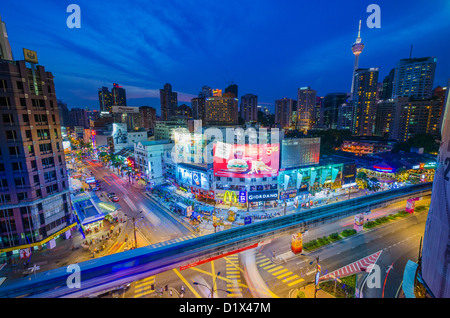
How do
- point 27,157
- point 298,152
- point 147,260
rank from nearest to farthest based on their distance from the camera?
point 147,260 < point 27,157 < point 298,152

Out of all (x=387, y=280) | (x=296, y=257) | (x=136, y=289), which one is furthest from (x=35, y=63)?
(x=387, y=280)

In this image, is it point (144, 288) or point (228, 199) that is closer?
point (144, 288)

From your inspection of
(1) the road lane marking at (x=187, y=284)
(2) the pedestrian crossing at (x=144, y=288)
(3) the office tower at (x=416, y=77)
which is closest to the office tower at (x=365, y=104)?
(3) the office tower at (x=416, y=77)

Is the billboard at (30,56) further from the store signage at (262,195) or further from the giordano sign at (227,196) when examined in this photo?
the store signage at (262,195)

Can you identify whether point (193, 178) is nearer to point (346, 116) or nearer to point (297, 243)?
point (297, 243)

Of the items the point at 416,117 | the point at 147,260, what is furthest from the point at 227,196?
the point at 416,117
